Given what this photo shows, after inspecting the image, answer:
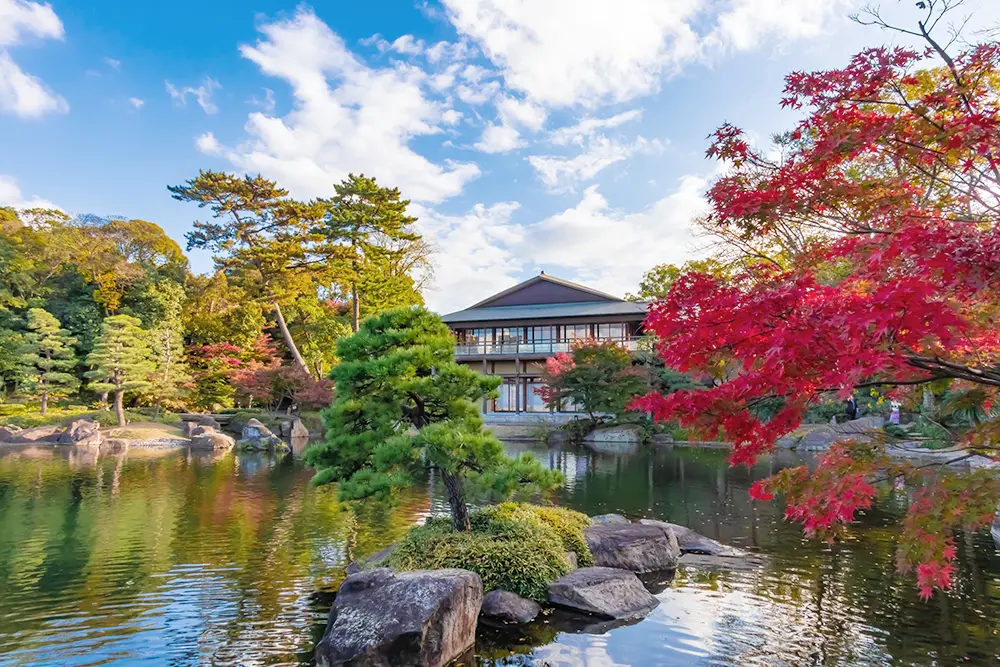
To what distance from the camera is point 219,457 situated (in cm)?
1922

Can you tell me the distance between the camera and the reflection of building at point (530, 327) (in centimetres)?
3039

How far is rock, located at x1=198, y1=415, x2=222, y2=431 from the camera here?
2578cm

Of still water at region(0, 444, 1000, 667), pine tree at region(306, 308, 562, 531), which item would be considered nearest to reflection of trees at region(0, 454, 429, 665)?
still water at region(0, 444, 1000, 667)

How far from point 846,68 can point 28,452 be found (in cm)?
2322

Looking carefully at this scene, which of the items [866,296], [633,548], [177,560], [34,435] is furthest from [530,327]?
[866,296]

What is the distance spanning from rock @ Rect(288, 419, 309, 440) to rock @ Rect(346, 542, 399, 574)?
18.8 metres

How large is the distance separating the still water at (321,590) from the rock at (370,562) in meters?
0.23

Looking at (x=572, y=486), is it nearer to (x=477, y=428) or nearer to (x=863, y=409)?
(x=477, y=428)

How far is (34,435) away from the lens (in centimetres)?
2125

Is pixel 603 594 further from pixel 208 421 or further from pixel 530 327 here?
pixel 530 327

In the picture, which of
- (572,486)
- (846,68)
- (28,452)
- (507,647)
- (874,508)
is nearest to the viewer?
(846,68)

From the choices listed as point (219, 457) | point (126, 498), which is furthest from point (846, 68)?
point (219, 457)

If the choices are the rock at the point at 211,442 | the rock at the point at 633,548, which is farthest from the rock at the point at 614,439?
the rock at the point at 633,548

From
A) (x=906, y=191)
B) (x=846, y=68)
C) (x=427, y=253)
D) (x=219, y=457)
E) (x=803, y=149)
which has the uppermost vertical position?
(x=427, y=253)
